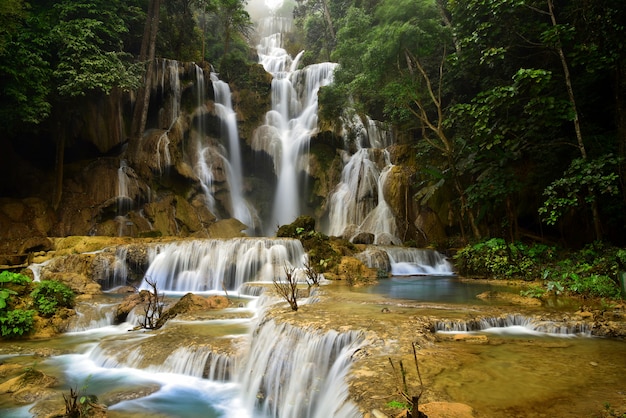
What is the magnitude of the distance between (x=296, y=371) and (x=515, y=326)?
3538mm

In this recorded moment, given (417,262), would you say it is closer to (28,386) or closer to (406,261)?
(406,261)

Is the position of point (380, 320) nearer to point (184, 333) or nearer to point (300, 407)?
point (300, 407)

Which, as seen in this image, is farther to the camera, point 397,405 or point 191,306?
point 191,306

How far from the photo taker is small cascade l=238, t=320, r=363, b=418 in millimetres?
4086

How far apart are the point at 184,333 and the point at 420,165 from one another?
53.3 feet

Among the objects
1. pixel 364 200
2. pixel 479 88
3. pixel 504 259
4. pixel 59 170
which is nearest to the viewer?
pixel 504 259

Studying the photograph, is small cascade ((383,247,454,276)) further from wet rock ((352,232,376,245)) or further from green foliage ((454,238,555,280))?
wet rock ((352,232,376,245))

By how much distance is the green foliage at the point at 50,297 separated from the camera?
855cm

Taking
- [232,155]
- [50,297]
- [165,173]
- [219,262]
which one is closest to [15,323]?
[50,297]

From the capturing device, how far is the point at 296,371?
4.59 m

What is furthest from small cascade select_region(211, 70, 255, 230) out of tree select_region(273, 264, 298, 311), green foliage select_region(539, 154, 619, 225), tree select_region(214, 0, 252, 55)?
green foliage select_region(539, 154, 619, 225)

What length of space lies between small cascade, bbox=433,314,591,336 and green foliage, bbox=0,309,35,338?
8.35 metres

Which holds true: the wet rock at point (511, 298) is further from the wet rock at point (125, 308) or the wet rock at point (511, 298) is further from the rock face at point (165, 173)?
the rock face at point (165, 173)

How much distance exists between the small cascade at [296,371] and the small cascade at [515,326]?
5.51 ft
